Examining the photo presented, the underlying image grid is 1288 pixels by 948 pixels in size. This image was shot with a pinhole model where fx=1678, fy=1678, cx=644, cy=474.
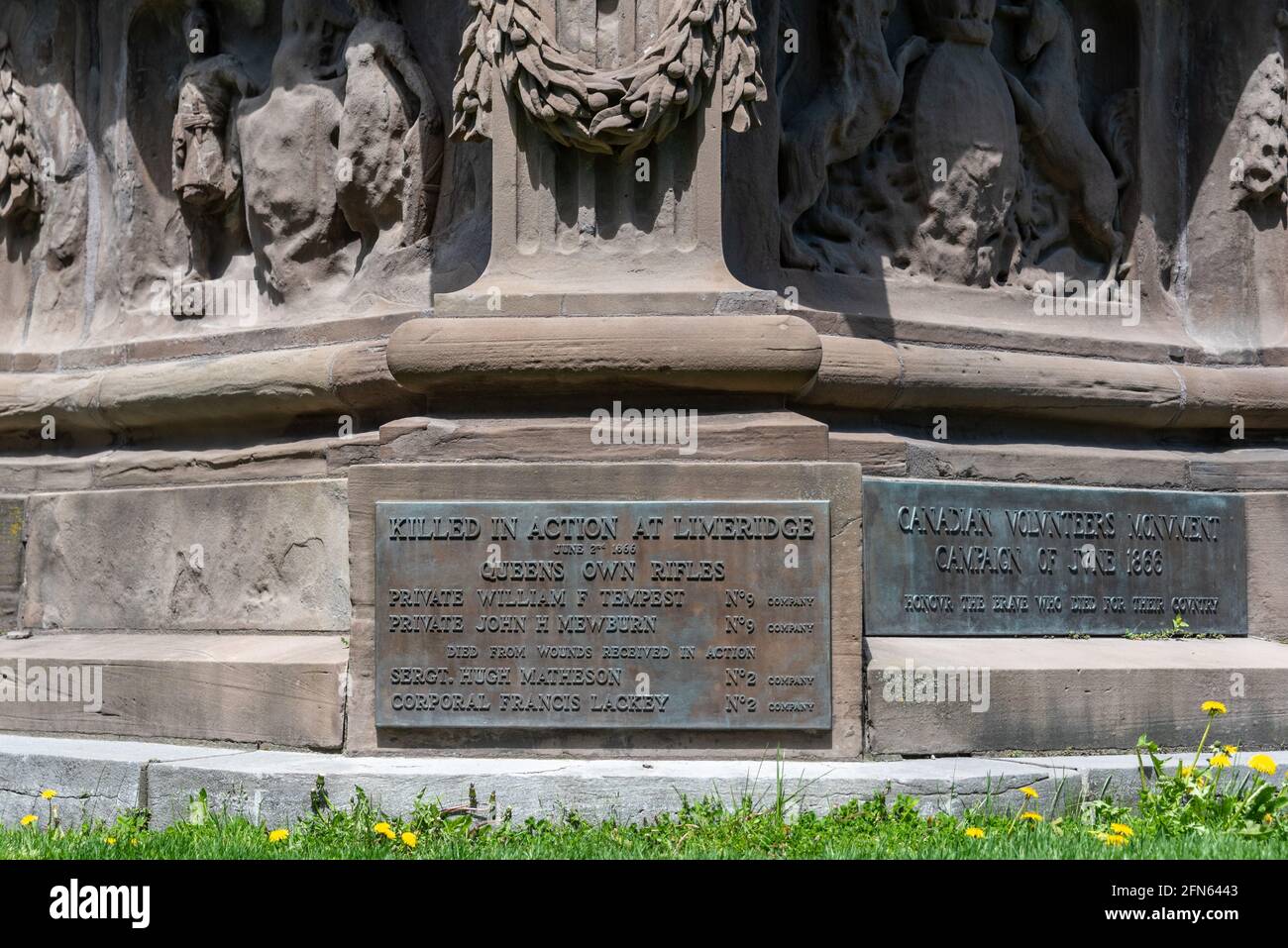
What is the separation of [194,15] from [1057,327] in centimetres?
452

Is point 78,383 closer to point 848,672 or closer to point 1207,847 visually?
point 848,672

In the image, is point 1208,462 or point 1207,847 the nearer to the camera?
point 1207,847

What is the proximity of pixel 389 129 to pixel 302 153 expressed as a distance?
521mm

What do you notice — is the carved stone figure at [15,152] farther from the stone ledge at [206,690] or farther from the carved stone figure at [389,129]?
the stone ledge at [206,690]

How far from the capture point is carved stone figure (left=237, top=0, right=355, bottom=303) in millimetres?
7926

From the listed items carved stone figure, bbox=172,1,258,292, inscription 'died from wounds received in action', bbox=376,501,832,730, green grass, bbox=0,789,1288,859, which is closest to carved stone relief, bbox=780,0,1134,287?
inscription 'died from wounds received in action', bbox=376,501,832,730

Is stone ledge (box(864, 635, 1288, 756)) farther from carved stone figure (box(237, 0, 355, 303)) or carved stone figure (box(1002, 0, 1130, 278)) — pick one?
carved stone figure (box(237, 0, 355, 303))

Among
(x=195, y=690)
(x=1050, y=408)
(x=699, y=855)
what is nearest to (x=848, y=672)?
(x=699, y=855)

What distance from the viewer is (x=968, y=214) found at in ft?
26.4

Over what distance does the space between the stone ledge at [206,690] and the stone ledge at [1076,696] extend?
2095 mm

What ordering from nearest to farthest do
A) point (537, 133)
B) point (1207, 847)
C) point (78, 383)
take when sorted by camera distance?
point (1207, 847)
point (537, 133)
point (78, 383)

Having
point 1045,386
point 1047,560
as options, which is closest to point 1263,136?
point 1045,386

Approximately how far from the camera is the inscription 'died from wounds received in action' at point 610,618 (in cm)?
617

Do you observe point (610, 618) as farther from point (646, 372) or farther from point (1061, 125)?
point (1061, 125)
